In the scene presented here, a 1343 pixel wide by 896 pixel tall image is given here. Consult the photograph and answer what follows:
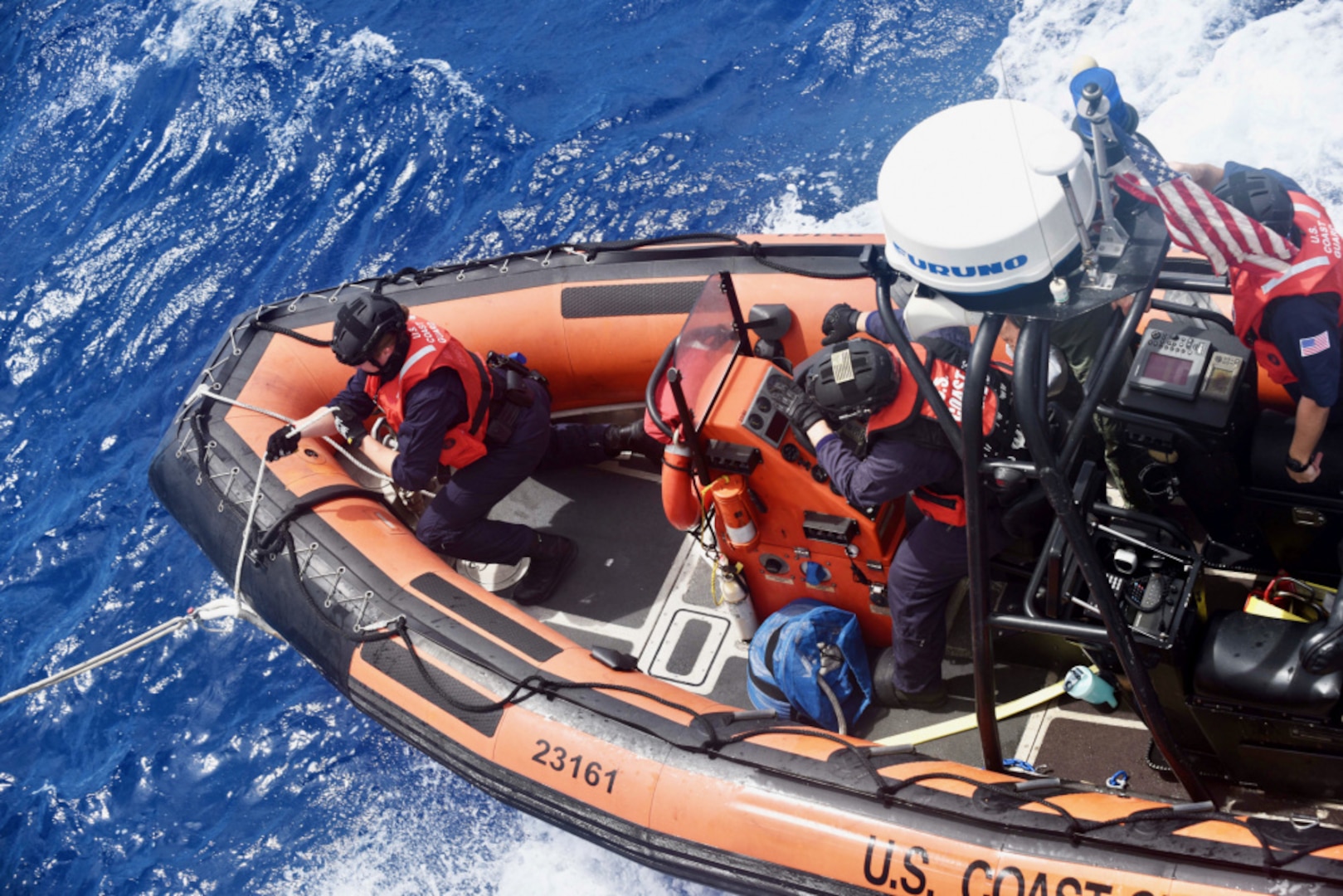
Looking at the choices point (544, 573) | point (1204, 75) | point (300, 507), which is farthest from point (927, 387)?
point (1204, 75)

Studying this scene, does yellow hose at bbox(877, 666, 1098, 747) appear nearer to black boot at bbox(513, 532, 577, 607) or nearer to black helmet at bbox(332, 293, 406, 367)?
black boot at bbox(513, 532, 577, 607)

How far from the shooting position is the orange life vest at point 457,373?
11.2 feet

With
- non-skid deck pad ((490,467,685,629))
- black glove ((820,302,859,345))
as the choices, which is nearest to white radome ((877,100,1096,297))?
black glove ((820,302,859,345))

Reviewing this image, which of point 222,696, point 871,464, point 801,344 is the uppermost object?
point 871,464

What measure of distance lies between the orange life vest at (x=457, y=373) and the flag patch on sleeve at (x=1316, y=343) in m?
2.20

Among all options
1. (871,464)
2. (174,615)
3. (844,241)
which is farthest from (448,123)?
(871,464)

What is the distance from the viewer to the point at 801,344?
3.63m

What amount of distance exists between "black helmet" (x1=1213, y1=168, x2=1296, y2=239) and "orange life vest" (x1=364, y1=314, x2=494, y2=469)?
81.2 inches

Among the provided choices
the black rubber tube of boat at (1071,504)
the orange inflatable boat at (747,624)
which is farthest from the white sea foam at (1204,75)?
the black rubber tube of boat at (1071,504)

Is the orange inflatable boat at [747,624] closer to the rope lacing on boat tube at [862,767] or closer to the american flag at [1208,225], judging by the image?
the rope lacing on boat tube at [862,767]

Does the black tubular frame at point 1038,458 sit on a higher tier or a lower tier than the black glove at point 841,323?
higher

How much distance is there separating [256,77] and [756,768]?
639cm

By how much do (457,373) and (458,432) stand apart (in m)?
0.19

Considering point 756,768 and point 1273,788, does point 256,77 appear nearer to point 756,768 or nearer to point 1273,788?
point 756,768
